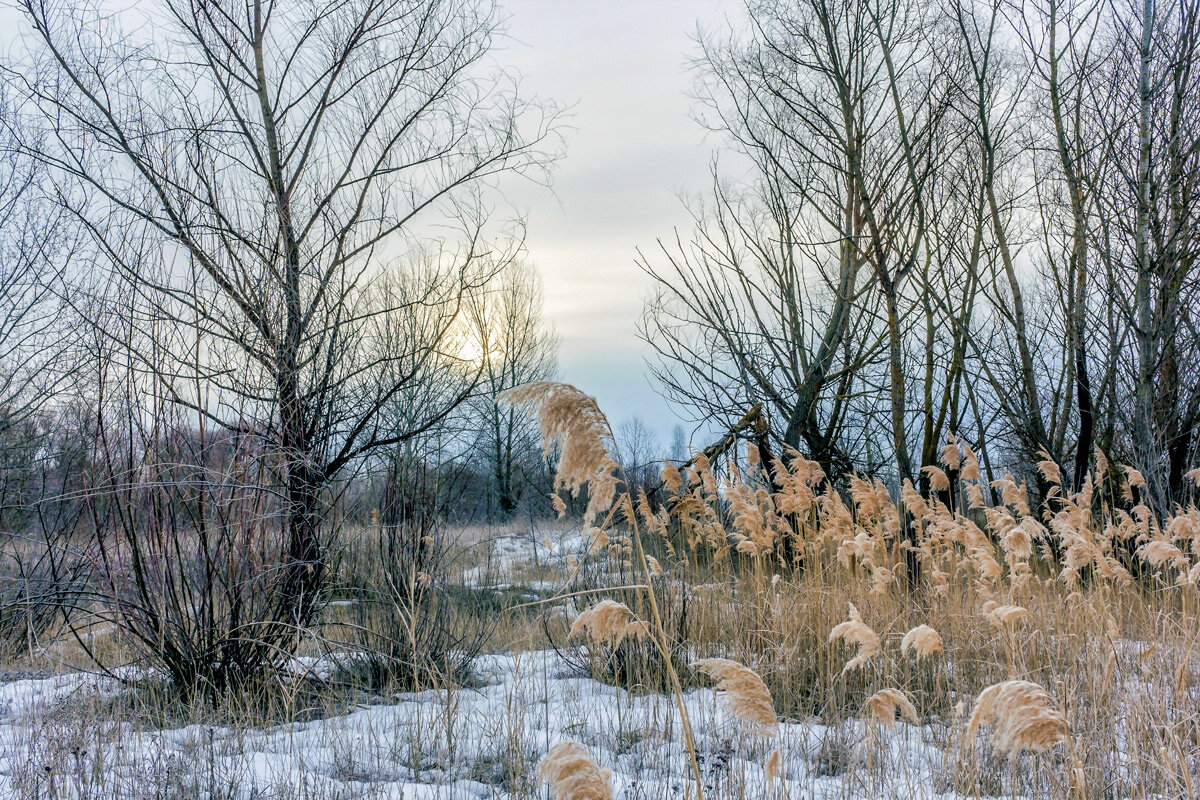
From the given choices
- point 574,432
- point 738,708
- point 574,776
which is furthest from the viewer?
A: point 574,432

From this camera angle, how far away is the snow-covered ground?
2.81 m

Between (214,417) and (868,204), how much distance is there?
19.0ft

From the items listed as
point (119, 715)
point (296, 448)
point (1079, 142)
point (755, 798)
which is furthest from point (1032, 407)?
point (119, 715)

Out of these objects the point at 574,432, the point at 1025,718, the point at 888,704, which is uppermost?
the point at 574,432

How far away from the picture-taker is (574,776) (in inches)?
59.8

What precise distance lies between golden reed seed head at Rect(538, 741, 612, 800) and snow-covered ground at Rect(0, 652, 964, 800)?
1.21 m

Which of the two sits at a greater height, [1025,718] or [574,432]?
[574,432]

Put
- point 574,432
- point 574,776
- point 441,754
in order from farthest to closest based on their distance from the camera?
point 441,754
point 574,432
point 574,776

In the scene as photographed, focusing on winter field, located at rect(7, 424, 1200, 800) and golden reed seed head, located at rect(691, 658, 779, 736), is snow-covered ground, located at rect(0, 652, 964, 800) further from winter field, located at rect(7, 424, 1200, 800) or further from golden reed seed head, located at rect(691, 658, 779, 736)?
golden reed seed head, located at rect(691, 658, 779, 736)

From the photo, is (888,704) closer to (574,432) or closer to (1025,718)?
(1025,718)

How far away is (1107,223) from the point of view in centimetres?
688

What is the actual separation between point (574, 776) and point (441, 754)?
86.1 inches

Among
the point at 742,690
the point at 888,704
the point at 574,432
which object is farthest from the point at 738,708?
the point at 574,432

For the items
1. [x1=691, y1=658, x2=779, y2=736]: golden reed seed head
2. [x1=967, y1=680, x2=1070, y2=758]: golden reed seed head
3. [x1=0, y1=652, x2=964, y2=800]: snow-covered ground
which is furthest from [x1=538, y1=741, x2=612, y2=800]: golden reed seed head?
[x1=0, y1=652, x2=964, y2=800]: snow-covered ground
